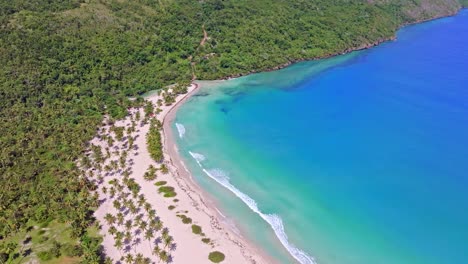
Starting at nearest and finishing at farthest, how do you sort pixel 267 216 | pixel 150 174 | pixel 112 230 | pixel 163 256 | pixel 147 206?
1. pixel 163 256
2. pixel 112 230
3. pixel 147 206
4. pixel 267 216
5. pixel 150 174

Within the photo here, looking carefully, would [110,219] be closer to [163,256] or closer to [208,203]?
[163,256]

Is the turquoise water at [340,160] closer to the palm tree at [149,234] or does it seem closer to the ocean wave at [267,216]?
the ocean wave at [267,216]

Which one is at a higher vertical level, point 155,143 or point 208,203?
point 155,143

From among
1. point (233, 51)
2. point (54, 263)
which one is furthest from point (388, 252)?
point (233, 51)

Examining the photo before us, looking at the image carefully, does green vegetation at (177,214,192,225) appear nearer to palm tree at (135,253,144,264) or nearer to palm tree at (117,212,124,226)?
palm tree at (117,212,124,226)

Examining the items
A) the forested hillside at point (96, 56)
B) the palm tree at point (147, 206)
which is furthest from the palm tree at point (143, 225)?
the forested hillside at point (96, 56)

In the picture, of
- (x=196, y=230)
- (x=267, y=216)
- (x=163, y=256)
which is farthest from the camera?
(x=267, y=216)

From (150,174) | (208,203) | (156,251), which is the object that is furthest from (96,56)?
(156,251)
